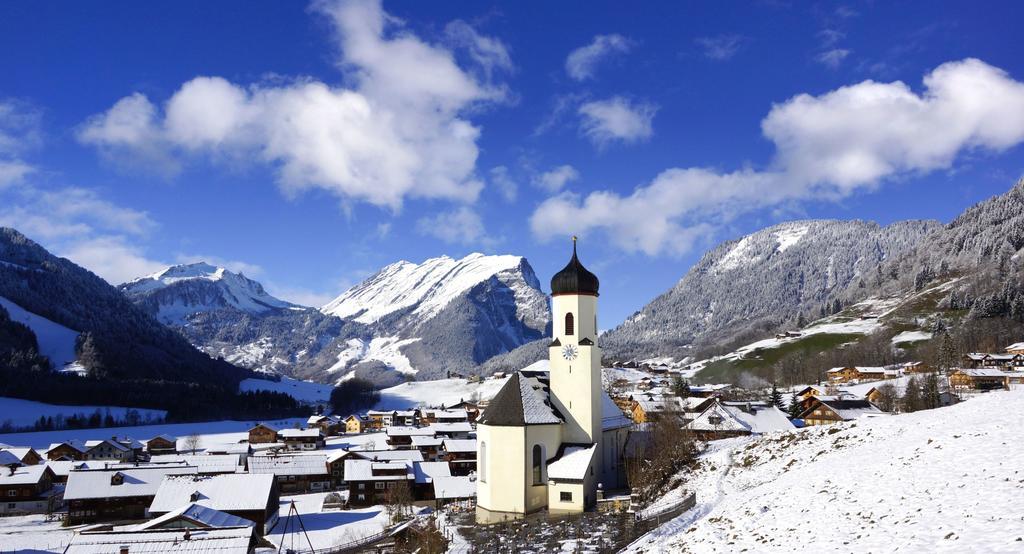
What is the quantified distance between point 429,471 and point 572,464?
23.1 metres

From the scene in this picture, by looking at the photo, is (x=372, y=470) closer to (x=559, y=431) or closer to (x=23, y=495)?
(x=559, y=431)

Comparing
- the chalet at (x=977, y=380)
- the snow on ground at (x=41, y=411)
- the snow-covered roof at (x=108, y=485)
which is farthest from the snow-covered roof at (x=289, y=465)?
the snow on ground at (x=41, y=411)

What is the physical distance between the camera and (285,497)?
65625 millimetres

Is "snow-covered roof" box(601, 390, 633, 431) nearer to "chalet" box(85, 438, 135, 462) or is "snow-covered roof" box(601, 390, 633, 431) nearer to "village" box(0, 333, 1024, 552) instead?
"village" box(0, 333, 1024, 552)

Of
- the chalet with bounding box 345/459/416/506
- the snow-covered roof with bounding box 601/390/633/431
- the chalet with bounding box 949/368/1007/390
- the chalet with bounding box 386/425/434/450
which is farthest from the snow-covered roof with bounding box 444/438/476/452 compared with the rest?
the chalet with bounding box 949/368/1007/390

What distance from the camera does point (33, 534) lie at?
165 ft

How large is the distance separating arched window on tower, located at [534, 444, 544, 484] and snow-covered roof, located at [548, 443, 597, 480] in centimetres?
70

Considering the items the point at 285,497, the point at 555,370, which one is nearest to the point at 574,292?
the point at 555,370

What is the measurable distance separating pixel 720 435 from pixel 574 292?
80.0 feet

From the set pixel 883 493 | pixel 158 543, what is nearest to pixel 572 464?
pixel 158 543

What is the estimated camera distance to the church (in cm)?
4081

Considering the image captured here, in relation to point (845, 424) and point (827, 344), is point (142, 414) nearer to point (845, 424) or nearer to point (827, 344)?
point (845, 424)

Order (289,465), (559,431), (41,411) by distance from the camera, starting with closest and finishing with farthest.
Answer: (559,431)
(289,465)
(41,411)

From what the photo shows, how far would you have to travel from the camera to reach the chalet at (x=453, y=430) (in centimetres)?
10088
